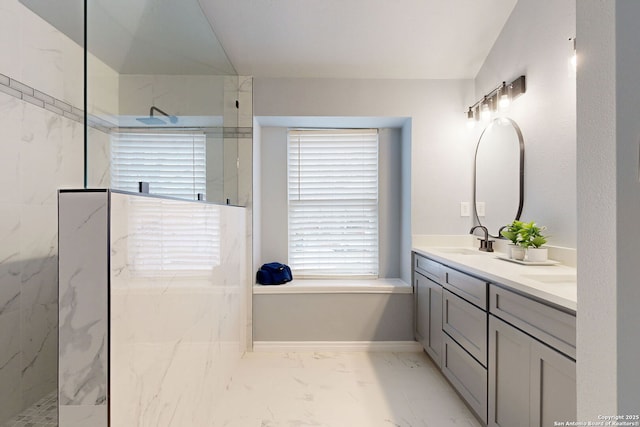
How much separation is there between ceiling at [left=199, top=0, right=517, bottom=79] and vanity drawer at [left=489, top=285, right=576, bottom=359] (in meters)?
1.86

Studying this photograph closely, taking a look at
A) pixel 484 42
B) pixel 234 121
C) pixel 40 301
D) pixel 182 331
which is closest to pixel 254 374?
pixel 182 331

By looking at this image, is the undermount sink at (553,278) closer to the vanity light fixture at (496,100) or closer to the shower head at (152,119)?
the vanity light fixture at (496,100)

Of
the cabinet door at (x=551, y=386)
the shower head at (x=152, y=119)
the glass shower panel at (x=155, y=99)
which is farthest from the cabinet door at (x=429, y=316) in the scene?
the shower head at (x=152, y=119)

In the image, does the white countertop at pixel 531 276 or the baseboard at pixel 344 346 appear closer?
the white countertop at pixel 531 276

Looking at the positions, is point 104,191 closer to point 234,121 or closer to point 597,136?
point 597,136

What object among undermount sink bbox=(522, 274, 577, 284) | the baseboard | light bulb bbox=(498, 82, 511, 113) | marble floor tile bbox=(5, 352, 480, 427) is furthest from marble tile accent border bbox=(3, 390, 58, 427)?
light bulb bbox=(498, 82, 511, 113)

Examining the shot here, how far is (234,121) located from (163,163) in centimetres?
144

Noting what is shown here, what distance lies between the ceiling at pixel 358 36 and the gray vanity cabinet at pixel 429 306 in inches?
60.5

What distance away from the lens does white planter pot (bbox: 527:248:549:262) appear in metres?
2.01

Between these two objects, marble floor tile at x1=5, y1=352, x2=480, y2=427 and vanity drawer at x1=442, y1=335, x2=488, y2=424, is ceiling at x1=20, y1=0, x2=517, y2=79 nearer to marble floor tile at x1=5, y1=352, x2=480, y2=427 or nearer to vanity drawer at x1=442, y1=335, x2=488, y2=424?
marble floor tile at x1=5, y1=352, x2=480, y2=427

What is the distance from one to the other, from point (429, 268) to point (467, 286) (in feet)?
2.12

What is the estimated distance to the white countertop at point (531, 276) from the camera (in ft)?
Result: 4.12

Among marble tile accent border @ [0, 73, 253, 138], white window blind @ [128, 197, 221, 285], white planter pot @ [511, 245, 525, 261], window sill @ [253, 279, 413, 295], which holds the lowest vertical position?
window sill @ [253, 279, 413, 295]
